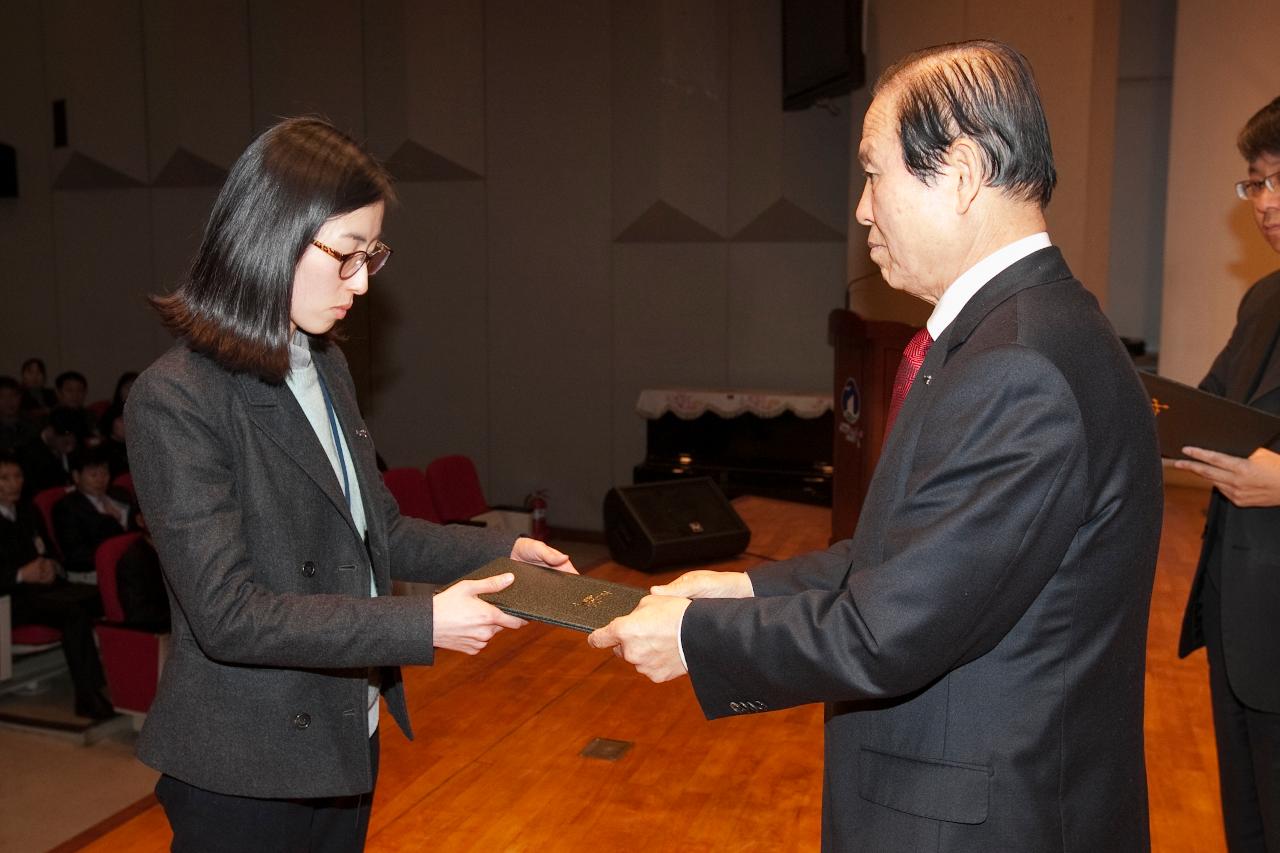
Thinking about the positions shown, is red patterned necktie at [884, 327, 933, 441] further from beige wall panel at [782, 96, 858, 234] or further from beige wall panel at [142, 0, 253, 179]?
beige wall panel at [142, 0, 253, 179]

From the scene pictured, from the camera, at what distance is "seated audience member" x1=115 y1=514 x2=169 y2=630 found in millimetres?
4859

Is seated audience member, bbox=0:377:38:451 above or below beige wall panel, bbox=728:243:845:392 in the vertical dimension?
below

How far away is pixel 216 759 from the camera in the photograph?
4.90ft

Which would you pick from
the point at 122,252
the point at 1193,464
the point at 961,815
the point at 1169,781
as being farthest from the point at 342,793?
the point at 122,252

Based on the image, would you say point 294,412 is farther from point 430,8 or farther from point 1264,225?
point 430,8

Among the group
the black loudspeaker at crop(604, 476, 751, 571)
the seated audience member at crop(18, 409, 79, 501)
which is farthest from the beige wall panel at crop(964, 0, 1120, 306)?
the seated audience member at crop(18, 409, 79, 501)

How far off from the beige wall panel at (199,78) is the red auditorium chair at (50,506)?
13.1 ft

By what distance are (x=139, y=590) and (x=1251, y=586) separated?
4350mm

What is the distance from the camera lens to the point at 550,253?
29.0 ft

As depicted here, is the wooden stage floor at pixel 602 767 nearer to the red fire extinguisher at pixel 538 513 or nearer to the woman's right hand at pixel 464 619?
the woman's right hand at pixel 464 619

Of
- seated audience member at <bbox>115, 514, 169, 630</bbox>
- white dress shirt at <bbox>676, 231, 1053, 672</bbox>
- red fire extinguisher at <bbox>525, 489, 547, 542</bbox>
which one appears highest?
white dress shirt at <bbox>676, 231, 1053, 672</bbox>

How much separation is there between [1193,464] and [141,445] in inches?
75.5

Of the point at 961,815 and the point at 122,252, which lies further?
the point at 122,252

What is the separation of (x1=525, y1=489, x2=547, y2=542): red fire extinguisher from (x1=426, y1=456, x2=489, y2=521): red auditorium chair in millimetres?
521
